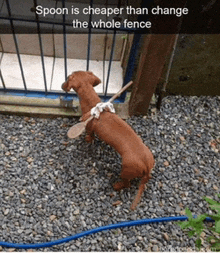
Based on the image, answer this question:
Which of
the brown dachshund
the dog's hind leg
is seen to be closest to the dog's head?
the brown dachshund

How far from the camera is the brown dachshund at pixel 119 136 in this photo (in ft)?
7.57

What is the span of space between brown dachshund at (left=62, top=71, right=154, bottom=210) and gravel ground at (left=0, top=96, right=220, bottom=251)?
0.22 meters

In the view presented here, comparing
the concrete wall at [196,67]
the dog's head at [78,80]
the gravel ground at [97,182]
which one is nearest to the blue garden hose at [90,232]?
the gravel ground at [97,182]

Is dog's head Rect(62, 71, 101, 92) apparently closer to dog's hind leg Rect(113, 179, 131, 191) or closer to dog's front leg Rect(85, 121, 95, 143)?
dog's front leg Rect(85, 121, 95, 143)

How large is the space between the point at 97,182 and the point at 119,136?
568 millimetres

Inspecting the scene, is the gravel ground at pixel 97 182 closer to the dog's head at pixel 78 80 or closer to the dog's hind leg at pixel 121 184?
the dog's hind leg at pixel 121 184

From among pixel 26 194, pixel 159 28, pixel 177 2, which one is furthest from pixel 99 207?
A: pixel 177 2

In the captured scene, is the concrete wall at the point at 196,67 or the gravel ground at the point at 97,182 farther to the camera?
the concrete wall at the point at 196,67

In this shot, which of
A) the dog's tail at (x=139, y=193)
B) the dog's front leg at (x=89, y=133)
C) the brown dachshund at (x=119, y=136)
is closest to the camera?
the brown dachshund at (x=119, y=136)

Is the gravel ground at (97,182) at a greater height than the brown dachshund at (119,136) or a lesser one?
lesser

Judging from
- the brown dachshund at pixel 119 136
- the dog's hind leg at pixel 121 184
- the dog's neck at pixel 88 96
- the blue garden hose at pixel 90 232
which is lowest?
the blue garden hose at pixel 90 232

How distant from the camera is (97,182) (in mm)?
2697

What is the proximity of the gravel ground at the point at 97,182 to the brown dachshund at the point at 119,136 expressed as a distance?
0.22m

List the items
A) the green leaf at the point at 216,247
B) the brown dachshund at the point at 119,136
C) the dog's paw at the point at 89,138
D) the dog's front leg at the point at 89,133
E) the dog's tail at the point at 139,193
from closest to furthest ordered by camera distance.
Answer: the green leaf at the point at 216,247, the brown dachshund at the point at 119,136, the dog's tail at the point at 139,193, the dog's front leg at the point at 89,133, the dog's paw at the point at 89,138
